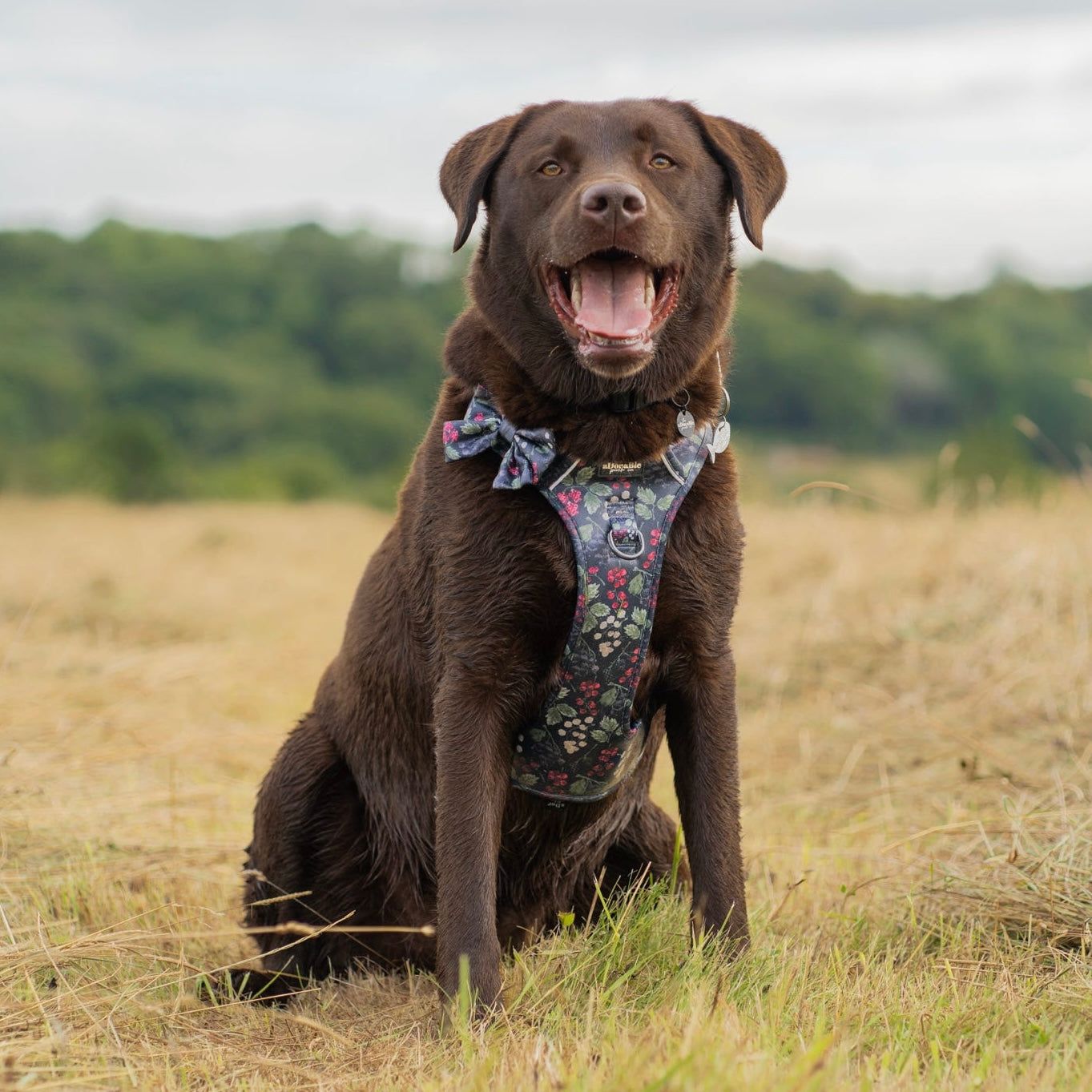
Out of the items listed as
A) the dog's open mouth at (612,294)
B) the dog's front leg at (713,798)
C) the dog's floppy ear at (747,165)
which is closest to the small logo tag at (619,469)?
the dog's open mouth at (612,294)

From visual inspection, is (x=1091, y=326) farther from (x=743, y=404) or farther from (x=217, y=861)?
(x=217, y=861)

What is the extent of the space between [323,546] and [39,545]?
319cm

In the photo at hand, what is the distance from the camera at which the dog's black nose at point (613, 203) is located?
9.16 ft

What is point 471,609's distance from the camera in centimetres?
289

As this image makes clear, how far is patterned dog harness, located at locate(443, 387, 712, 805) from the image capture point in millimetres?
2822

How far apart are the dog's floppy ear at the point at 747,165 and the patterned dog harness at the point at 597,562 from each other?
0.51 meters

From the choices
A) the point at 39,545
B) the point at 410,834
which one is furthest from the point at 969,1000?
the point at 39,545

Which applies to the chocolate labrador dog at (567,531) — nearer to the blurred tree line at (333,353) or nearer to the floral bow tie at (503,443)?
the floral bow tie at (503,443)

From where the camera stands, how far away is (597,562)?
2809 mm

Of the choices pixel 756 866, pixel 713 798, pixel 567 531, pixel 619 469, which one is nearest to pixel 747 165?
pixel 619 469

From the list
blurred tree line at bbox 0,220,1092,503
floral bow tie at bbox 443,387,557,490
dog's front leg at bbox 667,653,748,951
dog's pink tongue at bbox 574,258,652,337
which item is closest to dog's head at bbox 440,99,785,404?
dog's pink tongue at bbox 574,258,652,337

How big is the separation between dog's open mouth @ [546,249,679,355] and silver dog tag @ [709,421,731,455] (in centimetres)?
30

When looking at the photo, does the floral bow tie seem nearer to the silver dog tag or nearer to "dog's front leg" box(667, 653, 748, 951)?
the silver dog tag

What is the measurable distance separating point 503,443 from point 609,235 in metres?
0.50
